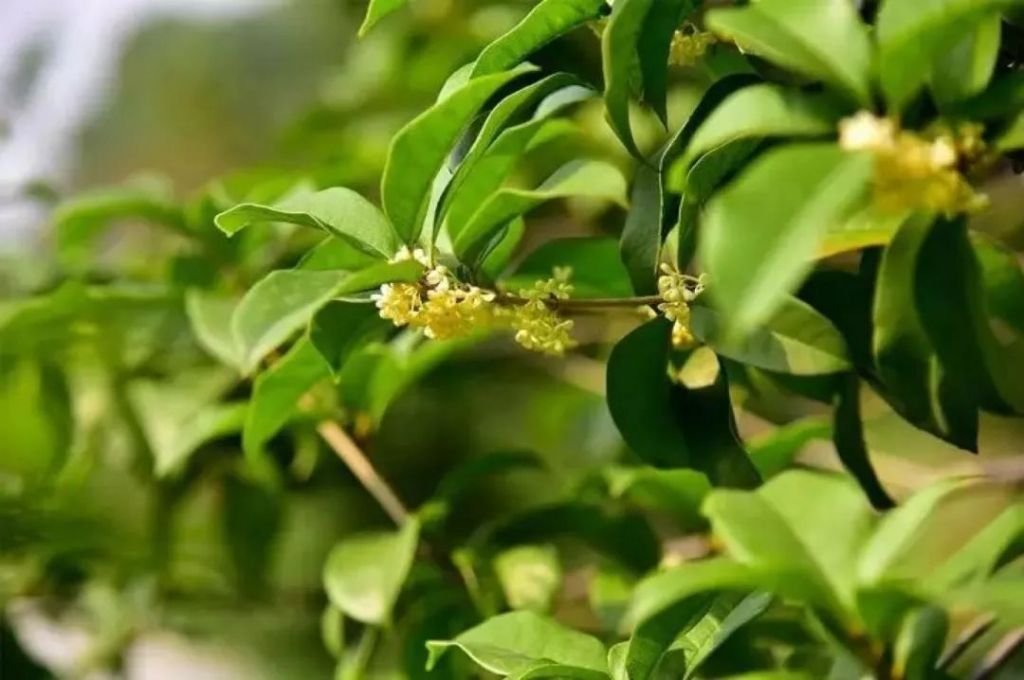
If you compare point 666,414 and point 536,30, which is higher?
point 536,30

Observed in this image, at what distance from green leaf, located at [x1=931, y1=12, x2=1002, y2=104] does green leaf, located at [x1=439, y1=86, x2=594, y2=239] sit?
0.16 meters

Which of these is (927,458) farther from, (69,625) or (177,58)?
(177,58)

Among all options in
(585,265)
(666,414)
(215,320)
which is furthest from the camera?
(215,320)

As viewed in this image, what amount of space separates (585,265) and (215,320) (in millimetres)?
235

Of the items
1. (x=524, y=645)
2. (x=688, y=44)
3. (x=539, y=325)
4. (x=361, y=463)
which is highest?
(x=688, y=44)

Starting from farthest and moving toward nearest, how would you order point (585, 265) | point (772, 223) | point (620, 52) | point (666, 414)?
point (585, 265)
point (666, 414)
point (620, 52)
point (772, 223)

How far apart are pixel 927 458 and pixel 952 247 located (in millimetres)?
712

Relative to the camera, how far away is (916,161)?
0.35m

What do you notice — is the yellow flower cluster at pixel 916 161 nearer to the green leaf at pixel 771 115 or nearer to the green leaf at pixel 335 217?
the green leaf at pixel 771 115

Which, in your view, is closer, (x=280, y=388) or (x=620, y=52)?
(x=620, y=52)

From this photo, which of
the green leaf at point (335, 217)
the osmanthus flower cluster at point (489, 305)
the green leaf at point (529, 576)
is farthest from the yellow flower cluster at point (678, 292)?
the green leaf at point (529, 576)

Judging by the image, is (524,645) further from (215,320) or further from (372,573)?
(215,320)

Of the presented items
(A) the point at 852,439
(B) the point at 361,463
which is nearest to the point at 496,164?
(A) the point at 852,439

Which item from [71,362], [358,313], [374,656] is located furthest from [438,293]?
[71,362]
